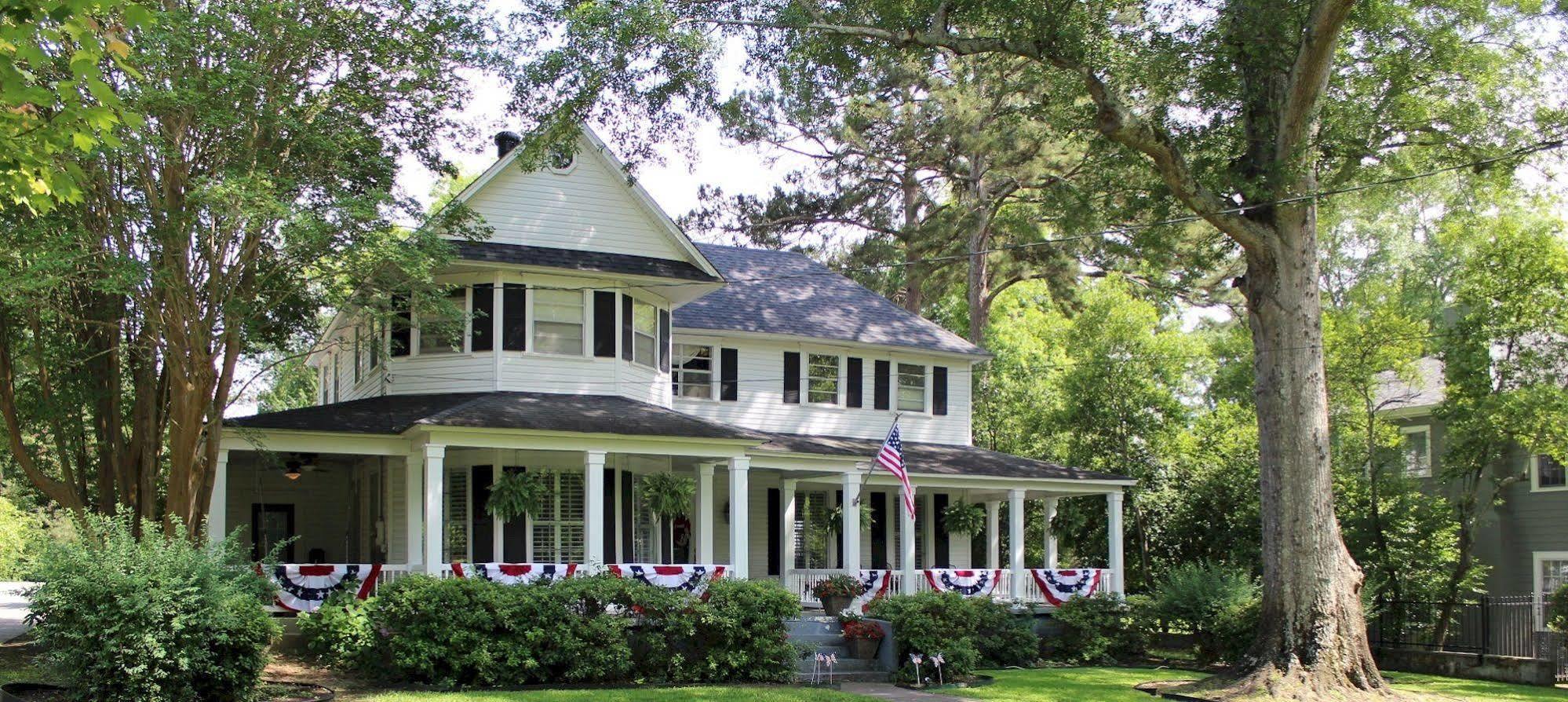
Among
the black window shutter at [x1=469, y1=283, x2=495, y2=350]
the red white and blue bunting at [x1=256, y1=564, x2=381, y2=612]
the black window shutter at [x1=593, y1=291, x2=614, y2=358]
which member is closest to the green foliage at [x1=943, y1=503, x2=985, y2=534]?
the black window shutter at [x1=593, y1=291, x2=614, y2=358]

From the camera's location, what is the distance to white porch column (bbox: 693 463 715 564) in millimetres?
21516

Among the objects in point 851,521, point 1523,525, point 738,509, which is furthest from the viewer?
point 1523,525

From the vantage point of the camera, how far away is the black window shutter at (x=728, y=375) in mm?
26484

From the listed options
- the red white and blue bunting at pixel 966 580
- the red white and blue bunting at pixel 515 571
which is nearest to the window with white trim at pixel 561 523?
the red white and blue bunting at pixel 515 571

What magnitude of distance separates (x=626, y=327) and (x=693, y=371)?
138 inches

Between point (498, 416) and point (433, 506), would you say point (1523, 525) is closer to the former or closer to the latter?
point (498, 416)

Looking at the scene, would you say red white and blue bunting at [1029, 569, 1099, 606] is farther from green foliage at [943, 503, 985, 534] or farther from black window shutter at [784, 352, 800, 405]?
black window shutter at [784, 352, 800, 405]

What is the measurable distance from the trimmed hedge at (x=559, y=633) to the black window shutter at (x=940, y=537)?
36.3 feet

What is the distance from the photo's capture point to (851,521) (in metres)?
23.4

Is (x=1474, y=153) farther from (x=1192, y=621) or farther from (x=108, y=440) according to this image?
(x=108, y=440)

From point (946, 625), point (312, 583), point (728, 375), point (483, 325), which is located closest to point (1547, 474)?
point (946, 625)

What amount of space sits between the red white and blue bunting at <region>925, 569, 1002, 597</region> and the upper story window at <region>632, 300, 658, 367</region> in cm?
646

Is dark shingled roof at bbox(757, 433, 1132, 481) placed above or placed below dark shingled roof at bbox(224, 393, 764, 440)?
below

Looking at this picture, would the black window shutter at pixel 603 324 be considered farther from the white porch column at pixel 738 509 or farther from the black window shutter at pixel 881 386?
the black window shutter at pixel 881 386
